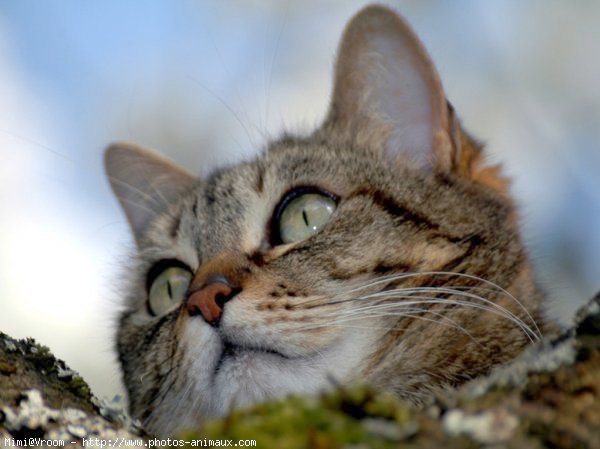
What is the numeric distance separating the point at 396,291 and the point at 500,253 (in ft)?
1.18

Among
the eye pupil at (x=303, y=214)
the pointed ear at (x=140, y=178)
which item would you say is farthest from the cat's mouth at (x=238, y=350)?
the pointed ear at (x=140, y=178)

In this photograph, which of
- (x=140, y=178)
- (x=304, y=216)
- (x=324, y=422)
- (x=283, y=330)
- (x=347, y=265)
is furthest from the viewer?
(x=140, y=178)

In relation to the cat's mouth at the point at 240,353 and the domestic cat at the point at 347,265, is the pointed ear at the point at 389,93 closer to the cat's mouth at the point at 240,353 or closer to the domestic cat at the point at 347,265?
the domestic cat at the point at 347,265

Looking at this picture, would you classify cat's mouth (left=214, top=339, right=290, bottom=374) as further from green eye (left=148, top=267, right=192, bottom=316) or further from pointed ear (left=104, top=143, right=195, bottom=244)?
pointed ear (left=104, top=143, right=195, bottom=244)

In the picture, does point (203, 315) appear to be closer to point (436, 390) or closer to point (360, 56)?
point (436, 390)

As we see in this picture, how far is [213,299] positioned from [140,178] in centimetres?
124

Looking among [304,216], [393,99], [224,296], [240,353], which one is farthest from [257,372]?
[393,99]

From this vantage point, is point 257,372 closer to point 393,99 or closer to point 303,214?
point 303,214

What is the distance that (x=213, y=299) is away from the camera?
1.60 m

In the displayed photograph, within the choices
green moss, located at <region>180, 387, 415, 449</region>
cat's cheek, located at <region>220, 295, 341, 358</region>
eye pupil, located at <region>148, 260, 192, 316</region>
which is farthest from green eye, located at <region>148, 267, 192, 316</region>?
green moss, located at <region>180, 387, 415, 449</region>

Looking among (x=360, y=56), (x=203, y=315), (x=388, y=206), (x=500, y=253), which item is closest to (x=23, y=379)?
(x=203, y=315)

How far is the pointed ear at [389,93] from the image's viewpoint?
2.01 m

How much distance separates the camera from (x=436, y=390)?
1.50 meters

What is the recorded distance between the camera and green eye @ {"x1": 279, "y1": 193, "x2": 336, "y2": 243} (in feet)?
6.09
